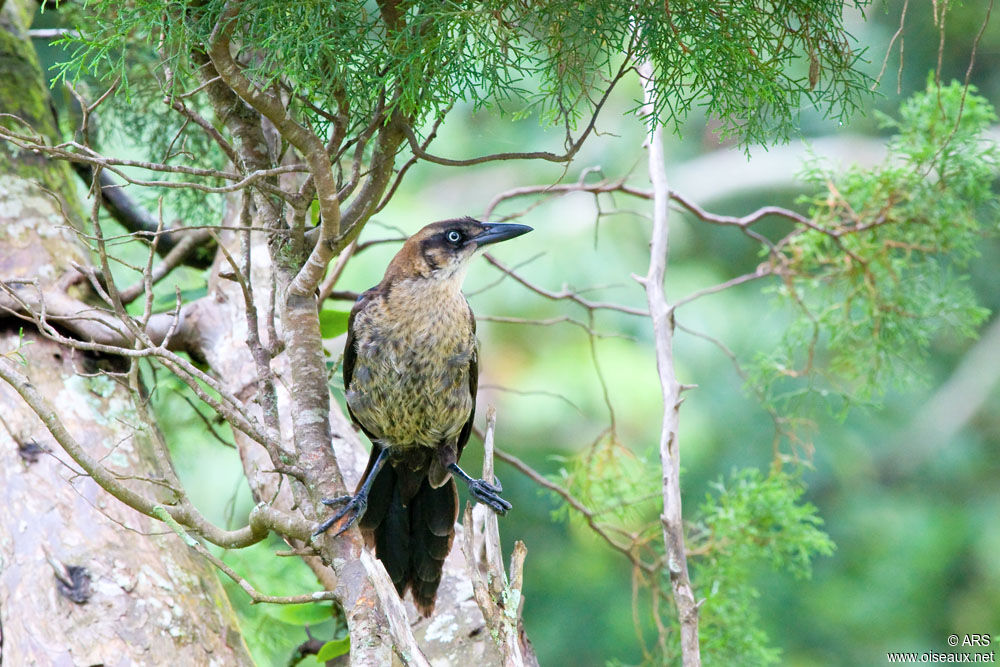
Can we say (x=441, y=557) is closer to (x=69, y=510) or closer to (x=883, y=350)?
(x=69, y=510)

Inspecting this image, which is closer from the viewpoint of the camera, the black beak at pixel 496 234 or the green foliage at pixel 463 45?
the green foliage at pixel 463 45

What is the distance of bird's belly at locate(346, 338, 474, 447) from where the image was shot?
9.53 ft

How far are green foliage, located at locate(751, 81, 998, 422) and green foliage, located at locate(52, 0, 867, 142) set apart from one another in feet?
4.28

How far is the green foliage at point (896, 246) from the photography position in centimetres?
345

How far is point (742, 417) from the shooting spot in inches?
336

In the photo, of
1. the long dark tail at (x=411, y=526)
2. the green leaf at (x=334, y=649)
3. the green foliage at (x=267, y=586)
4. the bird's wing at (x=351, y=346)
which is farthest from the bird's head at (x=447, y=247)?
the green foliage at (x=267, y=586)

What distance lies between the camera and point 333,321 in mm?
3219

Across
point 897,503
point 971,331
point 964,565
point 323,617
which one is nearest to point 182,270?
point 323,617

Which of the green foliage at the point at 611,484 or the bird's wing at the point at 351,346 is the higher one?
the bird's wing at the point at 351,346

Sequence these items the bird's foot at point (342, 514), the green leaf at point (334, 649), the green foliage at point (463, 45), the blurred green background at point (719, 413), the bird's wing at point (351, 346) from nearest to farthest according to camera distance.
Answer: the green foliage at point (463, 45) → the bird's foot at point (342, 514) → the green leaf at point (334, 649) → the bird's wing at point (351, 346) → the blurred green background at point (719, 413)

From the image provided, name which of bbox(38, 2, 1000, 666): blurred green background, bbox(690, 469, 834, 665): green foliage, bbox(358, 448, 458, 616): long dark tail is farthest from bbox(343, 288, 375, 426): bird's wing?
bbox(38, 2, 1000, 666): blurred green background

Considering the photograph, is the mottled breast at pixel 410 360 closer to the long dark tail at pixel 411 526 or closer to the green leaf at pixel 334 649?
the long dark tail at pixel 411 526

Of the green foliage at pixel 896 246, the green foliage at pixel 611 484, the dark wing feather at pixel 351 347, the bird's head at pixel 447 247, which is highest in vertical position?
the green foliage at pixel 896 246

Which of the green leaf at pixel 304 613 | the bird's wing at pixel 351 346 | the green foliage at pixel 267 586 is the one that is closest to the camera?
the bird's wing at pixel 351 346
